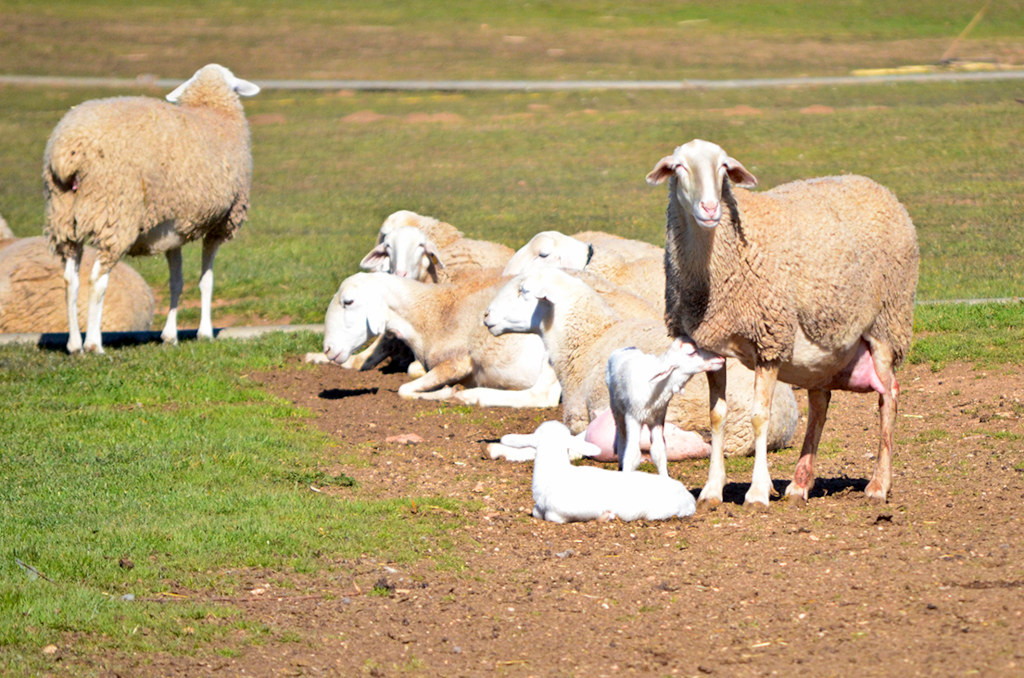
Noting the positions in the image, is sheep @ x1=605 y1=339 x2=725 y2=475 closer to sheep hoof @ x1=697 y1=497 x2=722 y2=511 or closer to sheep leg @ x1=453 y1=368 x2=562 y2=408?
sheep hoof @ x1=697 y1=497 x2=722 y2=511

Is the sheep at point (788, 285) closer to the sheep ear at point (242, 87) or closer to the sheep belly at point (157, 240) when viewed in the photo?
the sheep belly at point (157, 240)

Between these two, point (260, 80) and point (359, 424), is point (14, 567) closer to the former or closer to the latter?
point (359, 424)

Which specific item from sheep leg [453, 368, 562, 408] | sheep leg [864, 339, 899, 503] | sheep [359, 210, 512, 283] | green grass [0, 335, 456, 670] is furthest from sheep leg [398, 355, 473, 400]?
sheep leg [864, 339, 899, 503]

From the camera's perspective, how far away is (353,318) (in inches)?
426

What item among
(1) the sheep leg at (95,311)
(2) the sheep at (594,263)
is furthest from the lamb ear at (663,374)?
(1) the sheep leg at (95,311)

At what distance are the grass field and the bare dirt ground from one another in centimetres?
33

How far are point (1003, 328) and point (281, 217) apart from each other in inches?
486

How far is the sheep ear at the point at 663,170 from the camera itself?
629 cm

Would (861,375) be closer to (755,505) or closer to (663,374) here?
(755,505)

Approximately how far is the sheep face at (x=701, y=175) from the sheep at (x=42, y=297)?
893 centimetres

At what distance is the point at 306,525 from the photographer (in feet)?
21.7

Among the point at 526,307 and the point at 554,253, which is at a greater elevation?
the point at 526,307

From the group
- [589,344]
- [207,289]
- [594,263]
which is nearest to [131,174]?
[207,289]

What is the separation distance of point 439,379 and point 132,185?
10.8 feet
